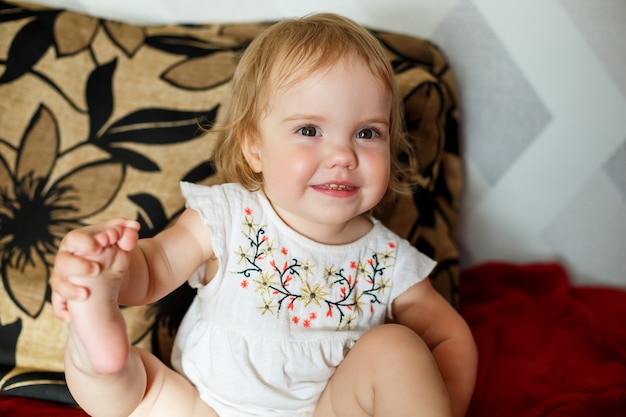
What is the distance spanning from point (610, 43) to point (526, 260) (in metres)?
0.52

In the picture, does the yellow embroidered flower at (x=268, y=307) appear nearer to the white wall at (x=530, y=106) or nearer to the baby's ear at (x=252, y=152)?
the baby's ear at (x=252, y=152)

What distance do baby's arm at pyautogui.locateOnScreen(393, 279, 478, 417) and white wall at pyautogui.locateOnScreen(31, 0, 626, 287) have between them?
523 millimetres

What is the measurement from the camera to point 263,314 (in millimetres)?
→ 899

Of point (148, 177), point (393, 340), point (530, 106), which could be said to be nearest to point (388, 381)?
point (393, 340)

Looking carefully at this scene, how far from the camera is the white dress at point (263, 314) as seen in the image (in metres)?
0.89

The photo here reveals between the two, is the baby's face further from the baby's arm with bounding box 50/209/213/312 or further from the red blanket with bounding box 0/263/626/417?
the red blanket with bounding box 0/263/626/417

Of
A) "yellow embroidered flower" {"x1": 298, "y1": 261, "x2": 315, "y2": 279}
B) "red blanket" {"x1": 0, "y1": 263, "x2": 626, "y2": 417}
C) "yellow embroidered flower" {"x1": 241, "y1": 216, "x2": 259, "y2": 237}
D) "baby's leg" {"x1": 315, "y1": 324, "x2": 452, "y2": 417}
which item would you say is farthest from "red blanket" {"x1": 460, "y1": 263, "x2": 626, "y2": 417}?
"yellow embroidered flower" {"x1": 241, "y1": 216, "x2": 259, "y2": 237}

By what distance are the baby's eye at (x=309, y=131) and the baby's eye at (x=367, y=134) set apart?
0.06m

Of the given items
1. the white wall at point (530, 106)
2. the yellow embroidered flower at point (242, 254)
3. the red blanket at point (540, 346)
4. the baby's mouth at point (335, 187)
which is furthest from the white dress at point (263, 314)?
the white wall at point (530, 106)

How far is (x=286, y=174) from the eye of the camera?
87 centimetres

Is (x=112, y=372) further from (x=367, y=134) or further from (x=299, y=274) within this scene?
(x=367, y=134)

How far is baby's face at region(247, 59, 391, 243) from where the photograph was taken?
844 mm

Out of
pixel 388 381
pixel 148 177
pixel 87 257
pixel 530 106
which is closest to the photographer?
pixel 87 257

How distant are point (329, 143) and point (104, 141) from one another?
19.0 inches
